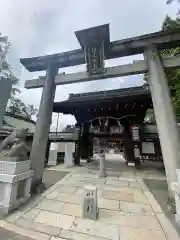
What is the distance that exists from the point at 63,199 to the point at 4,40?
1813 centimetres

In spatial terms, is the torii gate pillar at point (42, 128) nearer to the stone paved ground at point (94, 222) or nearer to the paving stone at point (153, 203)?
the stone paved ground at point (94, 222)

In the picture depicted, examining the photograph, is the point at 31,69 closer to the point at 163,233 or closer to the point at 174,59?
the point at 174,59

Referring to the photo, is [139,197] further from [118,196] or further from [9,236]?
[9,236]

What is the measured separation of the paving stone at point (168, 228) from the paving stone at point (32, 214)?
2640 millimetres

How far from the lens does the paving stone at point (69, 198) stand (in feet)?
12.4

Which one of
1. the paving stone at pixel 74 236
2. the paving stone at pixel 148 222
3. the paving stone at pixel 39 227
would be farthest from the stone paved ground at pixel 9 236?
the paving stone at pixel 148 222

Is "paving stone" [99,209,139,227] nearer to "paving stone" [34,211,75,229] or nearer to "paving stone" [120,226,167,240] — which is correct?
"paving stone" [120,226,167,240]

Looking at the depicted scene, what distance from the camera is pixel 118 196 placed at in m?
4.19

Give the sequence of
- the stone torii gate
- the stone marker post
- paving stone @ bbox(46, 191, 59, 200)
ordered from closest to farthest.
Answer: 1. the stone marker post
2. the stone torii gate
3. paving stone @ bbox(46, 191, 59, 200)

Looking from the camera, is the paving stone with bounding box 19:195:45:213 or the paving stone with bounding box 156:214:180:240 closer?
the paving stone with bounding box 156:214:180:240

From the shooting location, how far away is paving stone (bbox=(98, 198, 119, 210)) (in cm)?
347

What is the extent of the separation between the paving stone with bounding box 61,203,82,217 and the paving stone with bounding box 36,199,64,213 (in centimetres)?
12

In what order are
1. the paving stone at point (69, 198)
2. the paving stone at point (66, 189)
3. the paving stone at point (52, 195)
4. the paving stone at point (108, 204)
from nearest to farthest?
the paving stone at point (108, 204), the paving stone at point (69, 198), the paving stone at point (52, 195), the paving stone at point (66, 189)

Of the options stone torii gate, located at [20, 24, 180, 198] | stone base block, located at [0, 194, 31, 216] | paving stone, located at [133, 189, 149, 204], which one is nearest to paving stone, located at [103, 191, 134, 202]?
paving stone, located at [133, 189, 149, 204]
